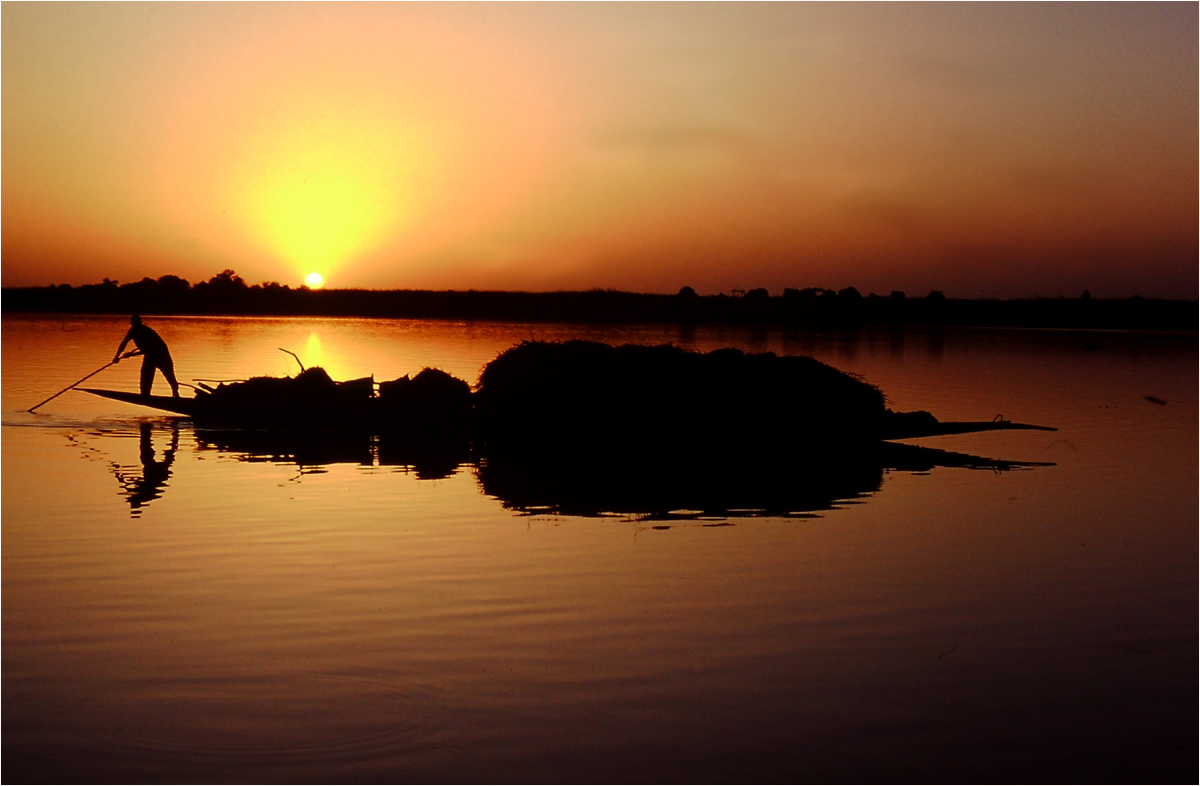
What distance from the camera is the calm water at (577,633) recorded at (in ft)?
21.7

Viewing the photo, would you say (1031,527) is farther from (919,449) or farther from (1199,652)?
(919,449)

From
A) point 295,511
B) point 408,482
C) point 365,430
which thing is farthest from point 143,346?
point 295,511

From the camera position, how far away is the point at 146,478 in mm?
16203

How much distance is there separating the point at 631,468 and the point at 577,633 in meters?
9.98

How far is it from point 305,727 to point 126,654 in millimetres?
2008

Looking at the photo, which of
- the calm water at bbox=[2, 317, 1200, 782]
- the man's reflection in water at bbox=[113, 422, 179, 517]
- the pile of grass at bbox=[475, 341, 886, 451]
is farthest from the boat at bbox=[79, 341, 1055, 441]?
the calm water at bbox=[2, 317, 1200, 782]

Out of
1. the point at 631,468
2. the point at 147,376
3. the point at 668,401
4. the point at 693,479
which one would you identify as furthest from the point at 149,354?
the point at 693,479

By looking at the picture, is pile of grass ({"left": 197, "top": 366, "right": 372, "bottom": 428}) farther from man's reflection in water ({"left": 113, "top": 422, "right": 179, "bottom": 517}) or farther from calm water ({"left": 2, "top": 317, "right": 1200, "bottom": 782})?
calm water ({"left": 2, "top": 317, "right": 1200, "bottom": 782})

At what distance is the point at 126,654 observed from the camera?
812cm

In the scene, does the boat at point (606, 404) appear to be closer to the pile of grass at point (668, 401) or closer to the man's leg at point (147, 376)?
the pile of grass at point (668, 401)

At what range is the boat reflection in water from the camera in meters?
14.9

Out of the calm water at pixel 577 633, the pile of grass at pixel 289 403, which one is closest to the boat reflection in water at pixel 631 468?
the calm water at pixel 577 633

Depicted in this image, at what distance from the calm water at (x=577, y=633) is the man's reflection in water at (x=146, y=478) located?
0.14 metres

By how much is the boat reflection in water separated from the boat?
52 cm
